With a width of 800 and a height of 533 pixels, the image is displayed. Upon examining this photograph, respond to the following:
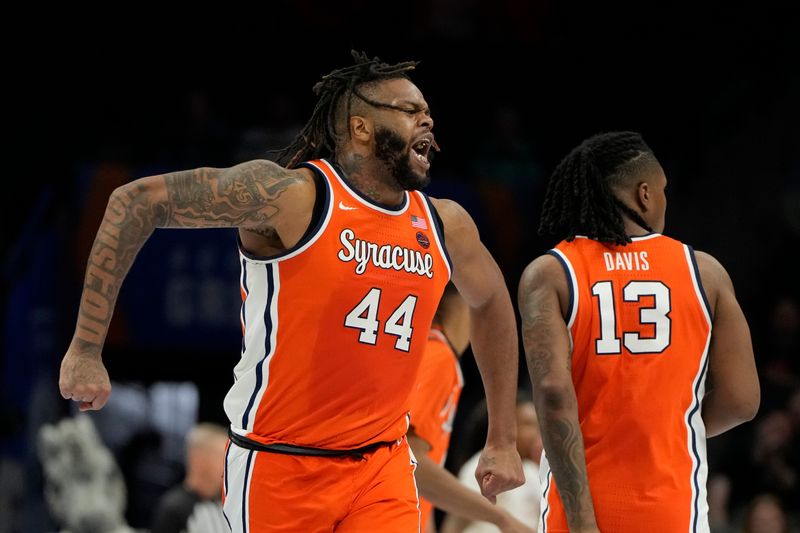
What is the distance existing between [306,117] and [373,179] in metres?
7.56

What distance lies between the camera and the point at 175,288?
401 inches

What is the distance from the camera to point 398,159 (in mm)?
3953

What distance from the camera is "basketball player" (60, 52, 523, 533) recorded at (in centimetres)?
366

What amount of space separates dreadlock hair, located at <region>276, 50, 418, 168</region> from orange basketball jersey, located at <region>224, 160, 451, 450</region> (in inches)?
10.8

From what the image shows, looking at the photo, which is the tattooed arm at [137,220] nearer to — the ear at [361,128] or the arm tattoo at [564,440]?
the ear at [361,128]

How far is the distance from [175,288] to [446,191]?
8.01 ft

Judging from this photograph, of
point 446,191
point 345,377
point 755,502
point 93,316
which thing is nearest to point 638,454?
point 345,377

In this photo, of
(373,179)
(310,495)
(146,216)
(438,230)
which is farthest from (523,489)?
(146,216)

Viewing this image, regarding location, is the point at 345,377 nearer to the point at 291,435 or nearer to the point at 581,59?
the point at 291,435

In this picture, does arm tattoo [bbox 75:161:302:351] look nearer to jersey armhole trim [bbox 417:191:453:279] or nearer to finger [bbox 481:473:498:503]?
jersey armhole trim [bbox 417:191:453:279]

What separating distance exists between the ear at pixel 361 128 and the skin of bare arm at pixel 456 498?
4.61 feet

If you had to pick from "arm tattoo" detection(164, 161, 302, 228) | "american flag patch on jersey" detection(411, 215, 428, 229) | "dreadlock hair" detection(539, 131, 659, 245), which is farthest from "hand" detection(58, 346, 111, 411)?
"dreadlock hair" detection(539, 131, 659, 245)

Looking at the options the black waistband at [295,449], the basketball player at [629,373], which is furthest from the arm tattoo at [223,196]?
the basketball player at [629,373]

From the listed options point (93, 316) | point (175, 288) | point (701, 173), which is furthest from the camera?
point (701, 173)
